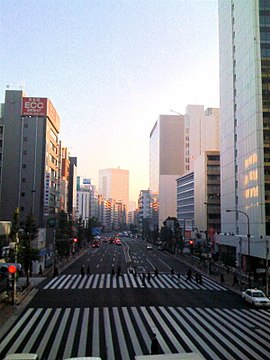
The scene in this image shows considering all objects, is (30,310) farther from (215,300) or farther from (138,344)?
(215,300)

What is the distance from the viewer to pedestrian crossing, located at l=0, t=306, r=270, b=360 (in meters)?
19.3

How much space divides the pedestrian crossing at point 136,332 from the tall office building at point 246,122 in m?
24.4

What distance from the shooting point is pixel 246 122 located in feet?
208

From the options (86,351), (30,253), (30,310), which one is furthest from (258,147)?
(86,351)

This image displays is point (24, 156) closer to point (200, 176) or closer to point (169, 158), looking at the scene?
point (200, 176)

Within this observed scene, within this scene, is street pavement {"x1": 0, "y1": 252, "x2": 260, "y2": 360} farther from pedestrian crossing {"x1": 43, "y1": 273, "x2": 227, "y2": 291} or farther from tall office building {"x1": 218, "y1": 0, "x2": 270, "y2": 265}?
tall office building {"x1": 218, "y1": 0, "x2": 270, "y2": 265}

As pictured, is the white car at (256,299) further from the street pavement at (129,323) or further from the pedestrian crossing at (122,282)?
the pedestrian crossing at (122,282)

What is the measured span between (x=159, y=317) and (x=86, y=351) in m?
8.77

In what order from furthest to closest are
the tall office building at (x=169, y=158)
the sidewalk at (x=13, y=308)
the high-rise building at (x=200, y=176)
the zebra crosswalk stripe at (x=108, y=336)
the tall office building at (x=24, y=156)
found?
1. the tall office building at (x=169, y=158)
2. the high-rise building at (x=200, y=176)
3. the tall office building at (x=24, y=156)
4. the sidewalk at (x=13, y=308)
5. the zebra crosswalk stripe at (x=108, y=336)

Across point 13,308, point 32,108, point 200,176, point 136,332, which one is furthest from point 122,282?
point 200,176

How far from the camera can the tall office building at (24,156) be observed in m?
72.6

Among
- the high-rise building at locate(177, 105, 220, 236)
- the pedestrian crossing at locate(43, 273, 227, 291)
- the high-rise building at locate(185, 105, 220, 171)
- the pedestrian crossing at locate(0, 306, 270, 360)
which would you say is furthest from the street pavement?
the high-rise building at locate(185, 105, 220, 171)

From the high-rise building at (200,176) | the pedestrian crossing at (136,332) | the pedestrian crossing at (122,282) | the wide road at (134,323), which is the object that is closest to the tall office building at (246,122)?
the high-rise building at (200,176)

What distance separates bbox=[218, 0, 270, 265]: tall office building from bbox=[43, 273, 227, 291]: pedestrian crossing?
33.5ft
